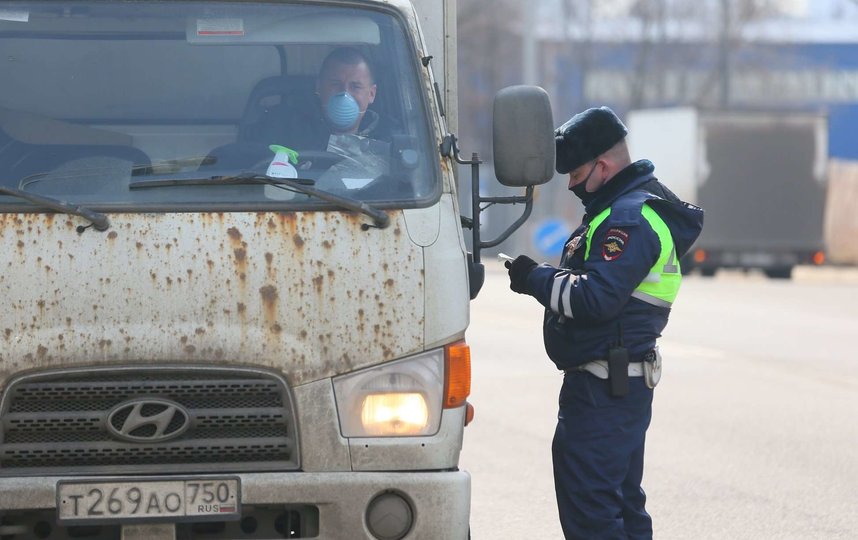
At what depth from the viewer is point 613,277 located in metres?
5.24

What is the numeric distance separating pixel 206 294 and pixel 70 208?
1.53ft

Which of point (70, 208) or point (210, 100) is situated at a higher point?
point (210, 100)

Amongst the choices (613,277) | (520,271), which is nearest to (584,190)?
(520,271)

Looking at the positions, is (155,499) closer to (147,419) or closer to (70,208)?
(147,419)

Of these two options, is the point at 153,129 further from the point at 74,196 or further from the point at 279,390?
the point at 279,390

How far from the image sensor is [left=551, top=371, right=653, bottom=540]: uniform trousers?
5309 millimetres

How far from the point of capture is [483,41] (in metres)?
53.6

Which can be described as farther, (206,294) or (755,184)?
(755,184)

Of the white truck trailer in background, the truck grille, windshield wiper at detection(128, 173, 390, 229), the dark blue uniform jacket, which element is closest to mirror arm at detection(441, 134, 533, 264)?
the dark blue uniform jacket

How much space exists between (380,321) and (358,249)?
222 millimetres

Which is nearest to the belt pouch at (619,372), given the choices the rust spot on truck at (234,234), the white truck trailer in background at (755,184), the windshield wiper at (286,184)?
the windshield wiper at (286,184)

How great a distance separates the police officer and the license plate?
1297mm

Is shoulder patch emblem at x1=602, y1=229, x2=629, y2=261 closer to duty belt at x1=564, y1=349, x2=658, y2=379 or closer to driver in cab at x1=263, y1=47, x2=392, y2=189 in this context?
duty belt at x1=564, y1=349, x2=658, y2=379

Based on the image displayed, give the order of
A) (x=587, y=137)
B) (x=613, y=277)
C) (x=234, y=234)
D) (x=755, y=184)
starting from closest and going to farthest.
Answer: (x=234, y=234), (x=613, y=277), (x=587, y=137), (x=755, y=184)
